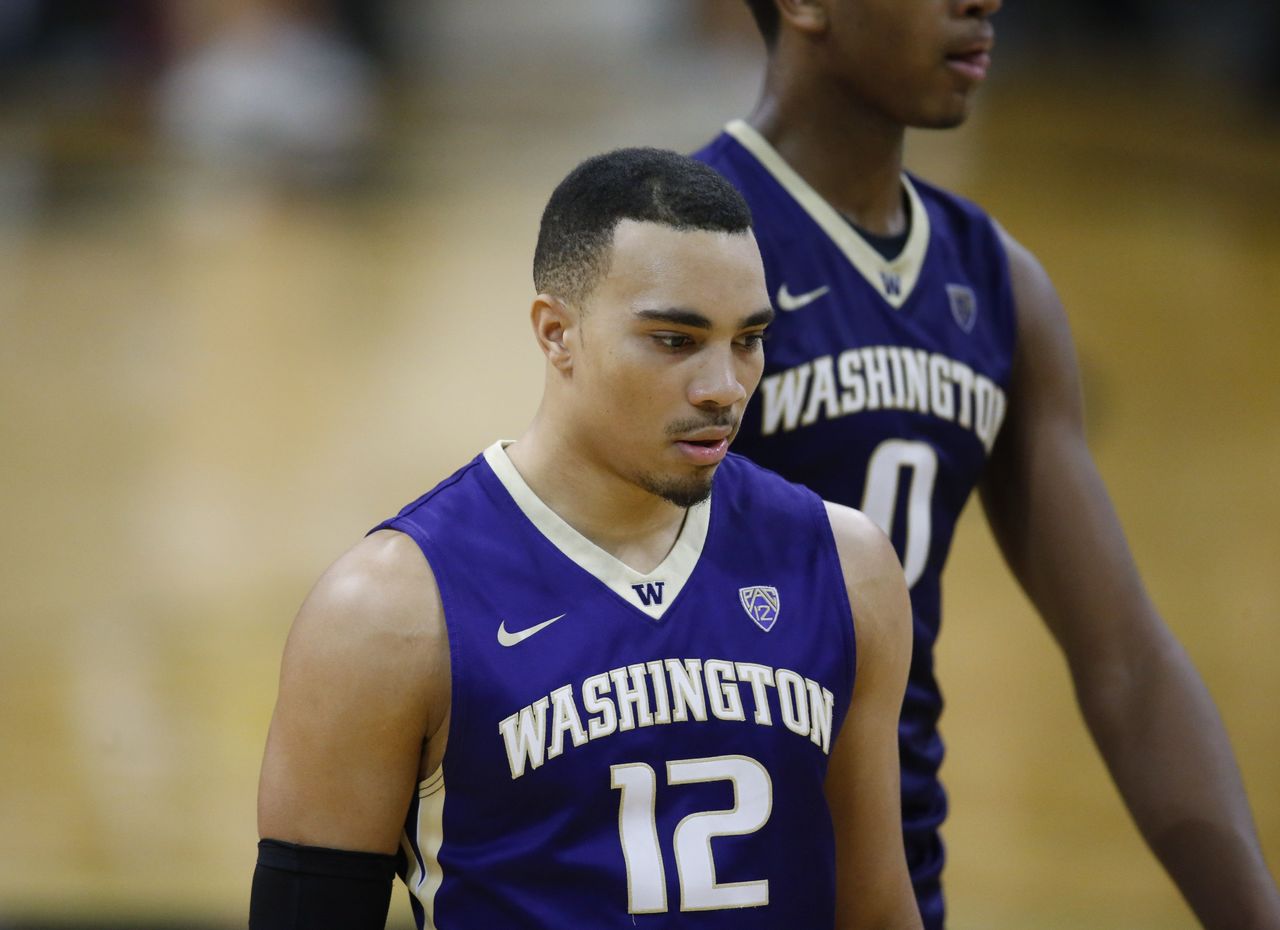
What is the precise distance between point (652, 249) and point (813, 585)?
1.78ft

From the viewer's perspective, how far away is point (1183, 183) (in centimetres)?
1365

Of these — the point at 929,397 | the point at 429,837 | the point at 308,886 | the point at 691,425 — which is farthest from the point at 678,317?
the point at 929,397

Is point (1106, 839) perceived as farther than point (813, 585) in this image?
Yes

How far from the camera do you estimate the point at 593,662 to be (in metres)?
2.34

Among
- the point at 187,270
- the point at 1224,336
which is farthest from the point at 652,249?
the point at 187,270

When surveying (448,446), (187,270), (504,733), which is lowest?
(504,733)

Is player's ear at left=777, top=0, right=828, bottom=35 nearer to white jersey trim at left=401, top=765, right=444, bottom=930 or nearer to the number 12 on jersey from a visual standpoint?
the number 12 on jersey

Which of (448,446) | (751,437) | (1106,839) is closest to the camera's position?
(751,437)

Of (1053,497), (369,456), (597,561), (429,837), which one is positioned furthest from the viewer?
(369,456)

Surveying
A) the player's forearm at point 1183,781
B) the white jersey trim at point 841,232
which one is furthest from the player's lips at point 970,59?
the player's forearm at point 1183,781

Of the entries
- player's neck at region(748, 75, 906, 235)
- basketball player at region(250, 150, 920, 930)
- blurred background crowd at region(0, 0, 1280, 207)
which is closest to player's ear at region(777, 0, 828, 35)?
player's neck at region(748, 75, 906, 235)

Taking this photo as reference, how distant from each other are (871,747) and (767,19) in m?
1.48

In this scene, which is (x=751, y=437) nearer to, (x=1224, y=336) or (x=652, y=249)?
(x=652, y=249)

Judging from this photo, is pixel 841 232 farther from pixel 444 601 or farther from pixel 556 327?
pixel 444 601
